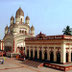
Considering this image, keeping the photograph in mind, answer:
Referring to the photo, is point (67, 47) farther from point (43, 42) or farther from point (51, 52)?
point (43, 42)

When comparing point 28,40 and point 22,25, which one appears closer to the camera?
point 28,40

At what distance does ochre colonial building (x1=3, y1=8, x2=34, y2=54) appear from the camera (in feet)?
148

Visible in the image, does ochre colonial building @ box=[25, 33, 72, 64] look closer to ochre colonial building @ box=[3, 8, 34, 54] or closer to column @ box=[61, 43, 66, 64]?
column @ box=[61, 43, 66, 64]

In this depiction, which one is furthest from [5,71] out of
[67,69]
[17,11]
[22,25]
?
[17,11]

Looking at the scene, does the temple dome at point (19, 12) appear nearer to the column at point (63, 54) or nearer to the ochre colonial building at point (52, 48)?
the ochre colonial building at point (52, 48)

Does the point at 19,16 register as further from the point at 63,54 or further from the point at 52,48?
the point at 63,54

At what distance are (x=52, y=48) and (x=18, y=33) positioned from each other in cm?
2221

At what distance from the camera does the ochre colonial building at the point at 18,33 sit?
45.0 metres

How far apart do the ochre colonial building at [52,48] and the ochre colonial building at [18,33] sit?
14.3 metres

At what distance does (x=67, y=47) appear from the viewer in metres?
25.1

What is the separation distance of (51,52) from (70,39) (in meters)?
4.81

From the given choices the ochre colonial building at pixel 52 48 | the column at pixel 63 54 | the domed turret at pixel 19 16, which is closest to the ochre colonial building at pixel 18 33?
the domed turret at pixel 19 16

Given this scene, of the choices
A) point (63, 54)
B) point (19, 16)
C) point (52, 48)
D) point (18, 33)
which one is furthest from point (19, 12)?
point (63, 54)

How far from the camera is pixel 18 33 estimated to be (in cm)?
4591
